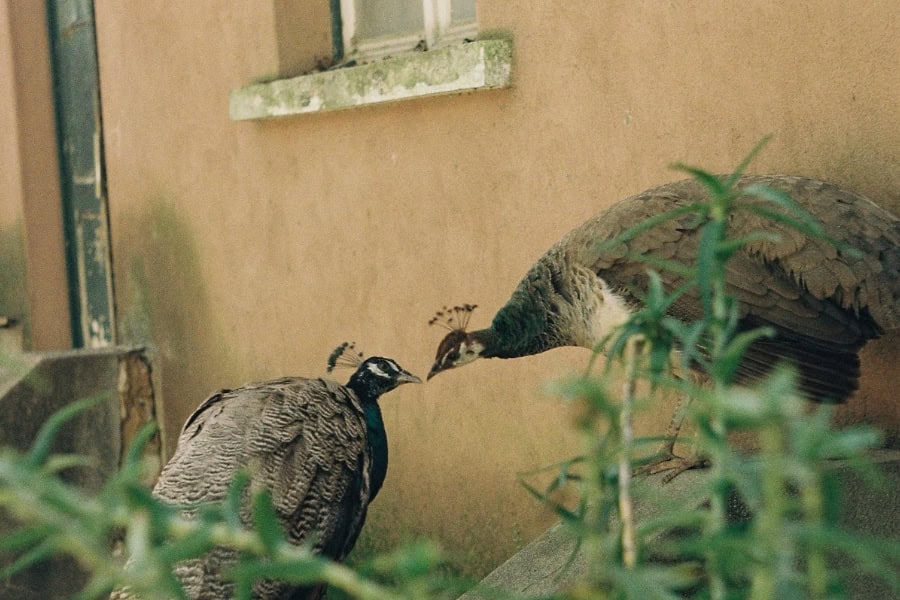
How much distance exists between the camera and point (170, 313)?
240 inches

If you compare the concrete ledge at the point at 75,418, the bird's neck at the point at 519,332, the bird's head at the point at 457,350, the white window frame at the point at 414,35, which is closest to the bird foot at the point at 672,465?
the bird's neck at the point at 519,332

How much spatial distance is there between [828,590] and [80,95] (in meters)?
5.98

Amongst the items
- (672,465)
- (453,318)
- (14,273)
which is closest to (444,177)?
(453,318)

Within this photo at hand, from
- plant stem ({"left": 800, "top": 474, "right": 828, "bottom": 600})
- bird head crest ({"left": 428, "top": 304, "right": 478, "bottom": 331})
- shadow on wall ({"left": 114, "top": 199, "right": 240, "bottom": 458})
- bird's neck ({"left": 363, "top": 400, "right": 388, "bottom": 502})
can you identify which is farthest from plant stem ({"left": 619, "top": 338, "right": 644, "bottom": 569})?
shadow on wall ({"left": 114, "top": 199, "right": 240, "bottom": 458})

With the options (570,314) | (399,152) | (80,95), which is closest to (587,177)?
(570,314)

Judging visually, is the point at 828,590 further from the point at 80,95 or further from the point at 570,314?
the point at 80,95

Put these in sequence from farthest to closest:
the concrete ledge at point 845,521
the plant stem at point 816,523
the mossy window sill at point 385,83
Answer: the mossy window sill at point 385,83 → the concrete ledge at point 845,521 → the plant stem at point 816,523

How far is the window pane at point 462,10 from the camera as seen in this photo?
4.93m

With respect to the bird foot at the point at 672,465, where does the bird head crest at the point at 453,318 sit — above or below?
above

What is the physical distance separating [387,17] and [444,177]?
0.82 meters

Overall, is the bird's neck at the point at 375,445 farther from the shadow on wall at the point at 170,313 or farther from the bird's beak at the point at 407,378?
the shadow on wall at the point at 170,313

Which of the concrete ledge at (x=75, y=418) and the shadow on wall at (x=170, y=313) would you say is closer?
the concrete ledge at (x=75, y=418)

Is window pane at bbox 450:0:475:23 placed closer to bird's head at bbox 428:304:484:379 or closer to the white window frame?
the white window frame

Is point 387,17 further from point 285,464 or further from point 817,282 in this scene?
point 817,282
